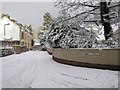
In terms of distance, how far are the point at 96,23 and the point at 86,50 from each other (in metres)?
3.92

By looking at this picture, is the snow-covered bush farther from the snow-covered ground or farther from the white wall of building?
the white wall of building

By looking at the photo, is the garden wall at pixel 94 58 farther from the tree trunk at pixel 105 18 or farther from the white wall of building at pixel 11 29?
the white wall of building at pixel 11 29

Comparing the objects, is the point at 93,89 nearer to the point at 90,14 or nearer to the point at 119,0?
the point at 119,0

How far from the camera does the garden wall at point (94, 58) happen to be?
1750cm

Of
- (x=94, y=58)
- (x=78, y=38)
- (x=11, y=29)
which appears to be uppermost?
(x=11, y=29)

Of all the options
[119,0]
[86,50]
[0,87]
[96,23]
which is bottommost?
[0,87]

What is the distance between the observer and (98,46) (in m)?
20.3

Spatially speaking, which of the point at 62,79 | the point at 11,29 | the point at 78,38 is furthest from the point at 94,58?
the point at 11,29

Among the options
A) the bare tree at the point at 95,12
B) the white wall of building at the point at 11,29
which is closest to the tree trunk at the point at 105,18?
the bare tree at the point at 95,12

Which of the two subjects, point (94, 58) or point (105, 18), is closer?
point (94, 58)

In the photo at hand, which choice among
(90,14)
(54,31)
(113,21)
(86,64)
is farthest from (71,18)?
(54,31)

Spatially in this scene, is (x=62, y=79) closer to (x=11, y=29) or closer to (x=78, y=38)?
(x=78, y=38)

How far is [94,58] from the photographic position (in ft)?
64.1

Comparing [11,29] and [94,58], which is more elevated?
[11,29]
